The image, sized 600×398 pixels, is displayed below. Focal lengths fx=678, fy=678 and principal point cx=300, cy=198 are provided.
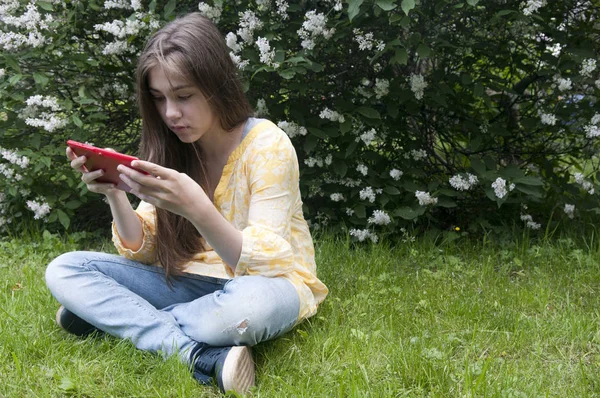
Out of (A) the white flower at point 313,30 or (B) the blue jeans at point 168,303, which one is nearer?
(B) the blue jeans at point 168,303

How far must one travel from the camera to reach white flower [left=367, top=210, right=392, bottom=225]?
3314 mm

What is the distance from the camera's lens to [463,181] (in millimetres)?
3332

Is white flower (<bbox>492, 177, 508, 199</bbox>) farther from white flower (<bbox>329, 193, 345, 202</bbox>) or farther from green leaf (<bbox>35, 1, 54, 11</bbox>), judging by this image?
green leaf (<bbox>35, 1, 54, 11</bbox>)

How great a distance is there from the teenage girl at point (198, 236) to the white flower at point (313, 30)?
2.38 ft

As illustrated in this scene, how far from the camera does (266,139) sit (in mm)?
2305

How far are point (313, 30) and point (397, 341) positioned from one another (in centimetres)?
149

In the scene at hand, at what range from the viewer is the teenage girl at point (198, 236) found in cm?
205

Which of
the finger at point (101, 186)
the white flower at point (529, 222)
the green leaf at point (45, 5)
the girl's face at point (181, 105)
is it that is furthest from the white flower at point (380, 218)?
the green leaf at point (45, 5)

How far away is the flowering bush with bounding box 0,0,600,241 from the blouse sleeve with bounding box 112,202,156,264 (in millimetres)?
957

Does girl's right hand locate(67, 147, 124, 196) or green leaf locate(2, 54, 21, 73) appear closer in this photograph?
girl's right hand locate(67, 147, 124, 196)

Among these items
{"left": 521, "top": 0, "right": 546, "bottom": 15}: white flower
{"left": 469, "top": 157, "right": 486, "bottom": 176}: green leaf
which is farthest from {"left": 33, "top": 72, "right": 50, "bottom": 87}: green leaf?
{"left": 521, "top": 0, "right": 546, "bottom": 15}: white flower

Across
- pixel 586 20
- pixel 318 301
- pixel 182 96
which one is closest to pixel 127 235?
pixel 182 96

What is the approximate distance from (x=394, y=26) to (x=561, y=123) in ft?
3.42

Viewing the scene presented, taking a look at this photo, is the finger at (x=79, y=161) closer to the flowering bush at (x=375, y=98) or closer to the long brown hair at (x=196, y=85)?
the long brown hair at (x=196, y=85)
